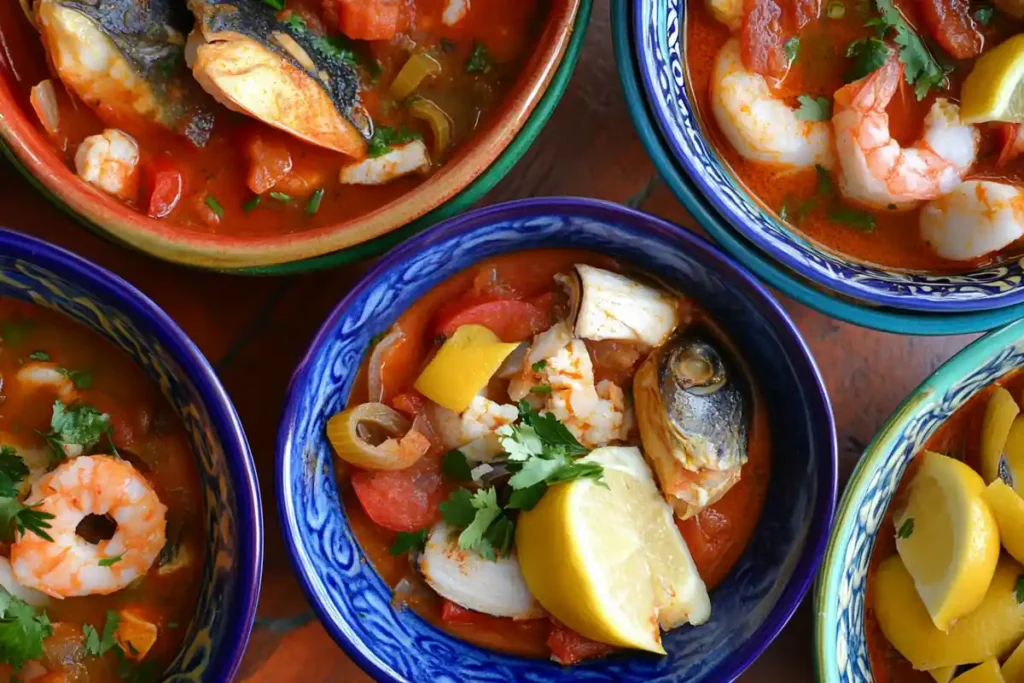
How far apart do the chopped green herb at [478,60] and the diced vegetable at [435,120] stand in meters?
0.10

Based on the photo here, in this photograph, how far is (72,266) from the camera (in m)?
1.64

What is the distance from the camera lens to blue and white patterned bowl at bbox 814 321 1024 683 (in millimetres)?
1878

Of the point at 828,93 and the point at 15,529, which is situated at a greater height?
the point at 828,93

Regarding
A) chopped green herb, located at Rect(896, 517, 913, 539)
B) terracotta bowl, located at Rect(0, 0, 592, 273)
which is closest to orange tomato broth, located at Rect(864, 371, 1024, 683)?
chopped green herb, located at Rect(896, 517, 913, 539)

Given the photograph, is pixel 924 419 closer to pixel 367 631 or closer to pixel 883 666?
pixel 883 666

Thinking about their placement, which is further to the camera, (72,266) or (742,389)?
(742,389)

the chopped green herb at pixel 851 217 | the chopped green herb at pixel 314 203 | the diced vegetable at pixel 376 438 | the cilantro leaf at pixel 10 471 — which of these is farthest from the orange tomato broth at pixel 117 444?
the chopped green herb at pixel 851 217

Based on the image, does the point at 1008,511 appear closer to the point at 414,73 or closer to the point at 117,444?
the point at 414,73

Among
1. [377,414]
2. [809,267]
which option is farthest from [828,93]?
[377,414]

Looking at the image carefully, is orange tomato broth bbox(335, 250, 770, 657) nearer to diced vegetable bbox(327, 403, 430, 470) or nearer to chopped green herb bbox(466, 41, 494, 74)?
diced vegetable bbox(327, 403, 430, 470)

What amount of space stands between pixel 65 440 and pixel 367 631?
0.65m

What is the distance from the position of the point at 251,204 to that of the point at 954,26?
1.43 meters

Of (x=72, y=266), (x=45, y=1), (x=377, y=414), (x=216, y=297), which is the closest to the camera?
(x=72, y=266)

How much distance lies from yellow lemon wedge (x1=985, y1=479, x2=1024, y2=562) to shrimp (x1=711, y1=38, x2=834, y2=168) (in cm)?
71
